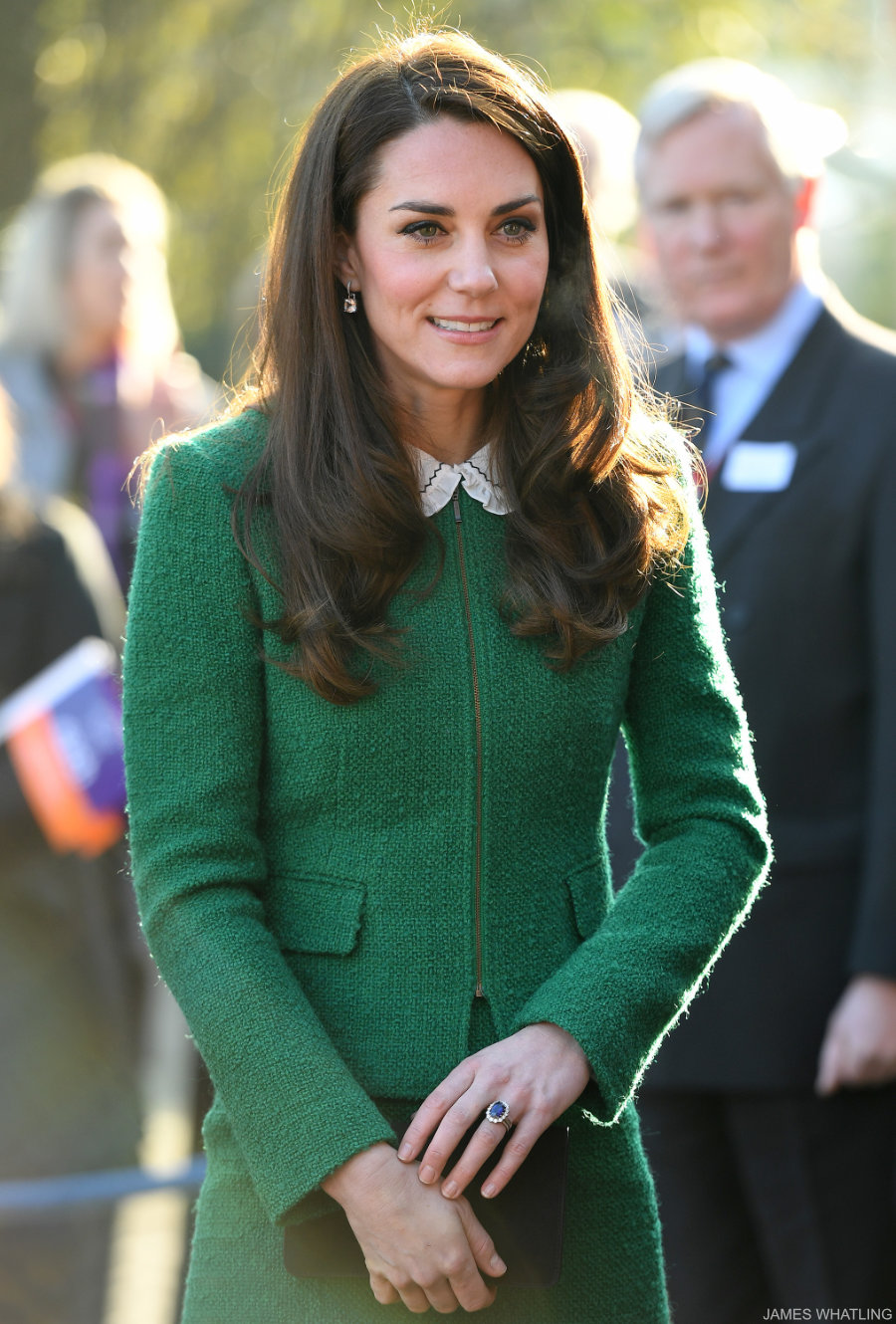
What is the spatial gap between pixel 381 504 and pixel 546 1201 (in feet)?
2.71

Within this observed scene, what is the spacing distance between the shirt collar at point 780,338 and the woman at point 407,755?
123cm

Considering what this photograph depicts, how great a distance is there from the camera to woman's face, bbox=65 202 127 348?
17.0ft

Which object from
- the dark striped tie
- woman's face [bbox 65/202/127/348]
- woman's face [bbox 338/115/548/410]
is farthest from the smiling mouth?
woman's face [bbox 65/202/127/348]

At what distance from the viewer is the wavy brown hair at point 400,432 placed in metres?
1.88

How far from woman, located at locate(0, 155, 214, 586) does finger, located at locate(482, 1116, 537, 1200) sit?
11.4 ft

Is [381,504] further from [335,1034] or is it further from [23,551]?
[23,551]

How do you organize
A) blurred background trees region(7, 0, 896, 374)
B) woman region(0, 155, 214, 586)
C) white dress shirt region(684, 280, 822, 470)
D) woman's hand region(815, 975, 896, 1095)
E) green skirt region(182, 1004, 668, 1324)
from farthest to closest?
blurred background trees region(7, 0, 896, 374) → woman region(0, 155, 214, 586) → white dress shirt region(684, 280, 822, 470) → woman's hand region(815, 975, 896, 1095) → green skirt region(182, 1004, 668, 1324)

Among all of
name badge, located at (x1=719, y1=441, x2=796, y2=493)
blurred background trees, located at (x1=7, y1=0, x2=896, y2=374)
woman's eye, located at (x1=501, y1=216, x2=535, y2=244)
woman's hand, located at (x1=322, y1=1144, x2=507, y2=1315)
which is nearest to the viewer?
woman's hand, located at (x1=322, y1=1144, x2=507, y2=1315)

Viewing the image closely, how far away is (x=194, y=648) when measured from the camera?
183cm

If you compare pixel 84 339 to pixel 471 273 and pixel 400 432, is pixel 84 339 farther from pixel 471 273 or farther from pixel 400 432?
pixel 471 273

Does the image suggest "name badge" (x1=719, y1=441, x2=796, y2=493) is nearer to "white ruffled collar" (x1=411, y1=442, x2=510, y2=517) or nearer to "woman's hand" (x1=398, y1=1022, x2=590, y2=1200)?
"white ruffled collar" (x1=411, y1=442, x2=510, y2=517)

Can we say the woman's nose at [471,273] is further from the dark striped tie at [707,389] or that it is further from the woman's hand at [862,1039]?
the woman's hand at [862,1039]

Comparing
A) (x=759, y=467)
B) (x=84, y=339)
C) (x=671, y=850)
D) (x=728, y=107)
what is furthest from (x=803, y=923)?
(x=84, y=339)

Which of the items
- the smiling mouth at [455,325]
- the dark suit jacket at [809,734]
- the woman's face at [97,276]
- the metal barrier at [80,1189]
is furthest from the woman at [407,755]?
the woman's face at [97,276]
